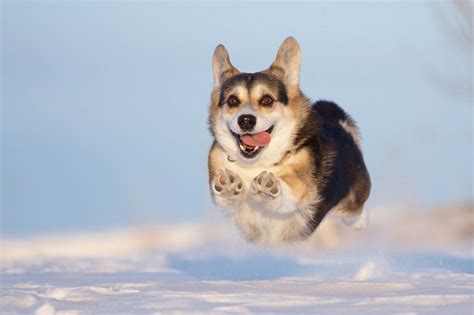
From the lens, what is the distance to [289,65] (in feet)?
23.3

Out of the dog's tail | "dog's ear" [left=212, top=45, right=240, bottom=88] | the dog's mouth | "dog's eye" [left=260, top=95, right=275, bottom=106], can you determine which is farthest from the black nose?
the dog's tail

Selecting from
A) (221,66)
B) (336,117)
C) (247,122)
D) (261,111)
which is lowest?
(247,122)

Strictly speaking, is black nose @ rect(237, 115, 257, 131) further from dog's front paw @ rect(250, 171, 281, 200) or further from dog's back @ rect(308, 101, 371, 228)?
dog's back @ rect(308, 101, 371, 228)

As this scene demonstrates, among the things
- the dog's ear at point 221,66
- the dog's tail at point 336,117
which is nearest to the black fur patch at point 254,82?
the dog's ear at point 221,66

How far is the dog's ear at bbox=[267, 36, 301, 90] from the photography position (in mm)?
7066

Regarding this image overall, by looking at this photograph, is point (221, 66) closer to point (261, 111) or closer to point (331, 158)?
point (261, 111)

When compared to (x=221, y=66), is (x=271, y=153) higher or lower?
lower

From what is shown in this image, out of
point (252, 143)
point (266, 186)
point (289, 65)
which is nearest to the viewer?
point (266, 186)

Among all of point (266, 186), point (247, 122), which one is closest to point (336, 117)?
point (247, 122)

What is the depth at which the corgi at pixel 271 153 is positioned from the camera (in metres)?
6.45

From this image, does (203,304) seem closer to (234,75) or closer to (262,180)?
(262,180)

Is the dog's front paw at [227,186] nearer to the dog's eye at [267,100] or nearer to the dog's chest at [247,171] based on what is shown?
the dog's chest at [247,171]

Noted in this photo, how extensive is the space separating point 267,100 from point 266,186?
0.70 meters

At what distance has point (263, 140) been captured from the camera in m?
6.58
